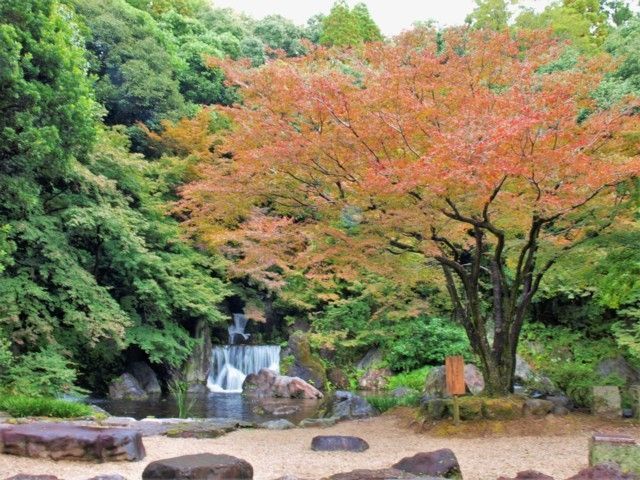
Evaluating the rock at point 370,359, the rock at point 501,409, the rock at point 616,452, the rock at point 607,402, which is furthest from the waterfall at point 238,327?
the rock at point 616,452

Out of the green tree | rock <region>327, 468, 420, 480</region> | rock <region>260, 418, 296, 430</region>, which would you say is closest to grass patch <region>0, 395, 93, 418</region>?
rock <region>260, 418, 296, 430</region>

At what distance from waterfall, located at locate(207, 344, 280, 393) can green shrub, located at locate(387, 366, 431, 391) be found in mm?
3503

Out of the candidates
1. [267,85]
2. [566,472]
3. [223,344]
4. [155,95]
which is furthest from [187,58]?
[566,472]

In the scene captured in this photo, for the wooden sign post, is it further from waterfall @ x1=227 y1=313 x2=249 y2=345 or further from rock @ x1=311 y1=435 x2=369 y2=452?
waterfall @ x1=227 y1=313 x2=249 y2=345

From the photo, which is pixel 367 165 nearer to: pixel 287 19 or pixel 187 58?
pixel 187 58

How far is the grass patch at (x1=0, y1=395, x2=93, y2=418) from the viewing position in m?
8.47

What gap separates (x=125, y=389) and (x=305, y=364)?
17.4ft

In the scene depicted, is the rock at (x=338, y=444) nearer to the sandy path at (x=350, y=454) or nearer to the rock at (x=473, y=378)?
the sandy path at (x=350, y=454)

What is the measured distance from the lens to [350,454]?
22.5 ft

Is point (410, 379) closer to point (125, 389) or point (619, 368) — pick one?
point (619, 368)

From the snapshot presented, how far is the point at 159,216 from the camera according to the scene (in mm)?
17266

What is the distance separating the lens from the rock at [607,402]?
29.4 feet

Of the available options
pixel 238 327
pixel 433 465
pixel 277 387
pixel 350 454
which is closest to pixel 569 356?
pixel 277 387

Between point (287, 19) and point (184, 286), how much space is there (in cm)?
2241
